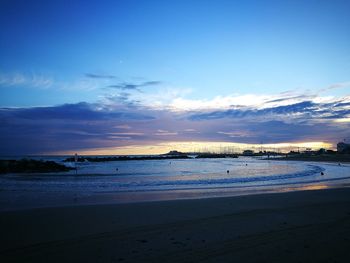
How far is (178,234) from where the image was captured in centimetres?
735

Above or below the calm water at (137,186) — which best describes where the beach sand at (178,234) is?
above

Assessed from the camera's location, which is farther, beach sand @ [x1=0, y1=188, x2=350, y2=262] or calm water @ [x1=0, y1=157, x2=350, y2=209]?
calm water @ [x1=0, y1=157, x2=350, y2=209]

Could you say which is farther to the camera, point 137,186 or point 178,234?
point 137,186

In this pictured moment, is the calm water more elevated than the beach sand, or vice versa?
the beach sand

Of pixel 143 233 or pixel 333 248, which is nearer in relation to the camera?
pixel 333 248

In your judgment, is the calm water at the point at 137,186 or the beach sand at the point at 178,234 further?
the calm water at the point at 137,186

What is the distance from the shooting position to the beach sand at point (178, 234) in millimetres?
5730

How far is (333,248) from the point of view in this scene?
6.05 metres

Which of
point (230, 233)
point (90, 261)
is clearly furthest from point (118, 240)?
point (230, 233)

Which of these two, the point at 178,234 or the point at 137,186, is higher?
the point at 178,234

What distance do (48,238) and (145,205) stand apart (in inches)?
219

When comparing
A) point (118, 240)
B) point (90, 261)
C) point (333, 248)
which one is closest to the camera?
point (90, 261)

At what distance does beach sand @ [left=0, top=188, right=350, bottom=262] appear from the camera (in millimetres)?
5730

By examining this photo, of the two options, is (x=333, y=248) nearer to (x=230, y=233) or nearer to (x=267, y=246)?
(x=267, y=246)
